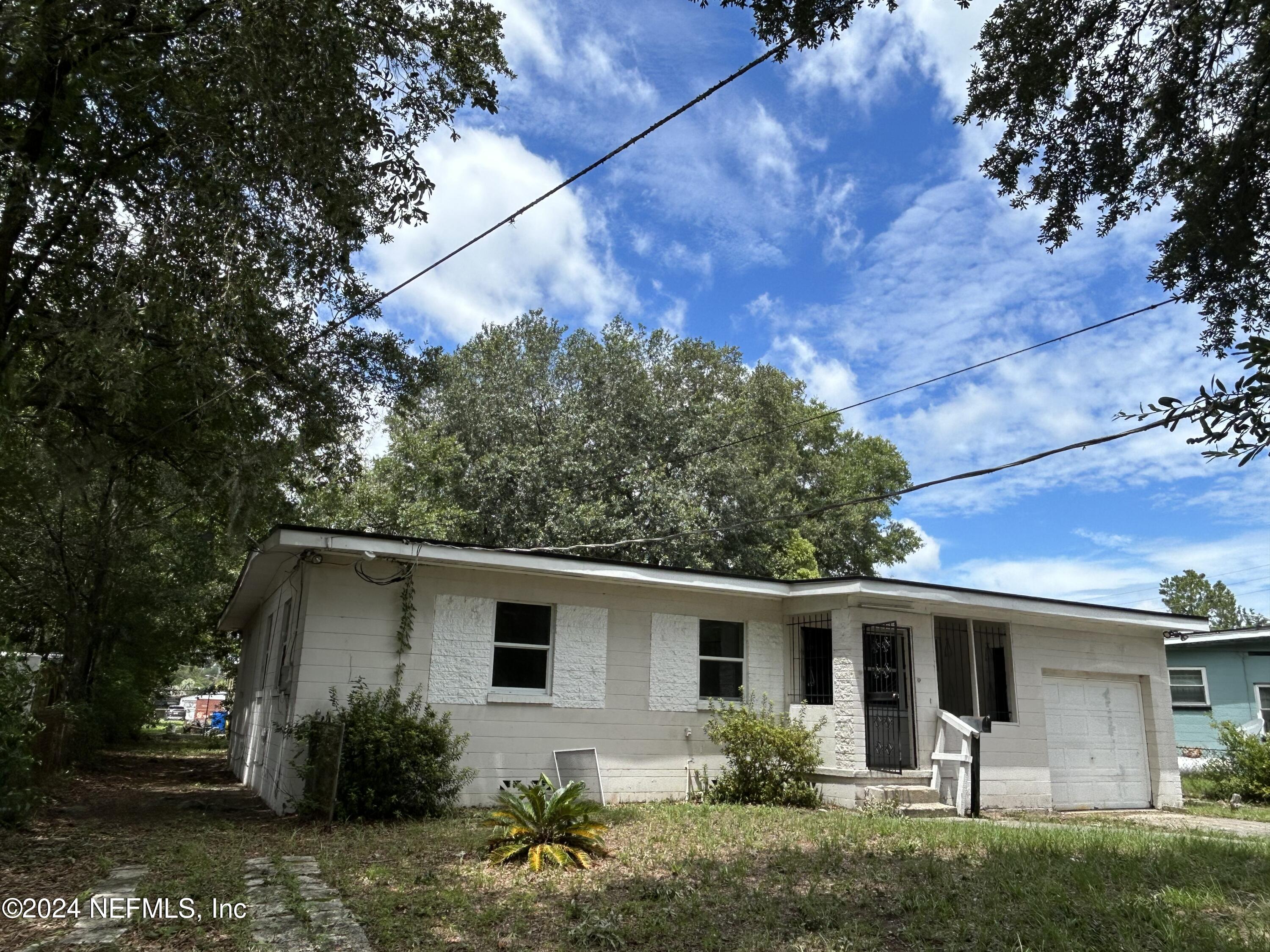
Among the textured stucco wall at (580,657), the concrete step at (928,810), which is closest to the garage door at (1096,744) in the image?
the concrete step at (928,810)

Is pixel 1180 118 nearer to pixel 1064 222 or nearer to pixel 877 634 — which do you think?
pixel 1064 222

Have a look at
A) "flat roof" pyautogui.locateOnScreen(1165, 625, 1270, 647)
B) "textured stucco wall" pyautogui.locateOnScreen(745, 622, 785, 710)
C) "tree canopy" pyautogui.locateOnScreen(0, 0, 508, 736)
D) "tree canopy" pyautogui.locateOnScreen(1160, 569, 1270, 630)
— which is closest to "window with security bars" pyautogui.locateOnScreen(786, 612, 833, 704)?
"textured stucco wall" pyautogui.locateOnScreen(745, 622, 785, 710)

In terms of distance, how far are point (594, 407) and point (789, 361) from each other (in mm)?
9387

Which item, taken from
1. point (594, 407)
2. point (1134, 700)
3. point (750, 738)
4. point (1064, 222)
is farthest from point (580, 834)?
point (594, 407)

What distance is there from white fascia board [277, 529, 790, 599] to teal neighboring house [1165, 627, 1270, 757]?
34.9 feet

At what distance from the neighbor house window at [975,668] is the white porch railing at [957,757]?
1.25 meters

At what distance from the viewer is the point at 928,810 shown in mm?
10938

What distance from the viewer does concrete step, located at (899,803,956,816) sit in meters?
10.8

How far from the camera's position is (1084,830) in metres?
8.88

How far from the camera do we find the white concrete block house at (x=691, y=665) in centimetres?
1030

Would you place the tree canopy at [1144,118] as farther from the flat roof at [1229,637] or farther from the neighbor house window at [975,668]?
the flat roof at [1229,637]

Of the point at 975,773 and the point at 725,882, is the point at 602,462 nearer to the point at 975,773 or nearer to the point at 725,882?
the point at 975,773

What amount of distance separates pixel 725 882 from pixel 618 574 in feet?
17.5

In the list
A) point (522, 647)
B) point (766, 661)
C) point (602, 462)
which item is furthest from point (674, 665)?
point (602, 462)
